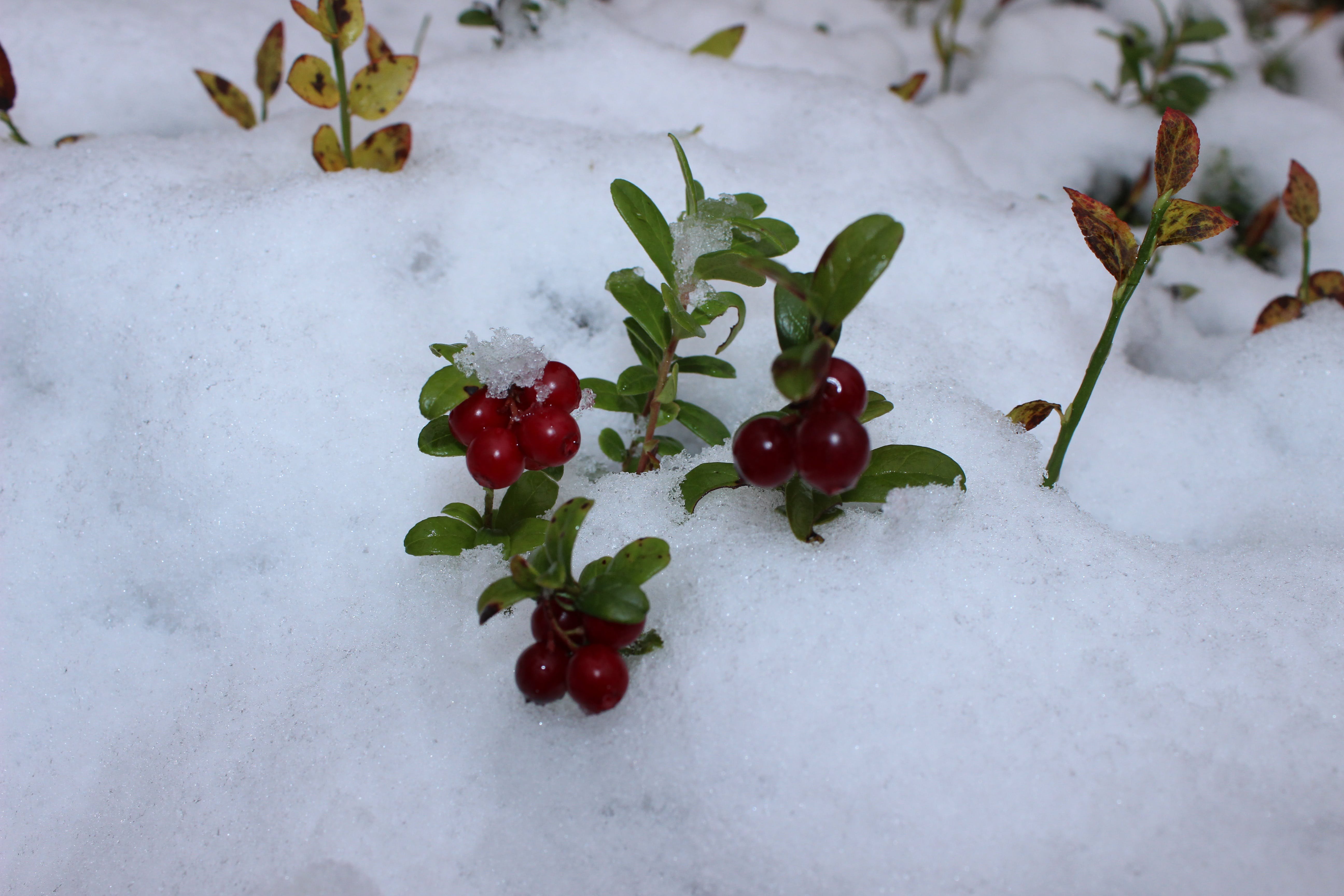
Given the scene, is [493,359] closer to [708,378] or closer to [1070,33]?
[708,378]

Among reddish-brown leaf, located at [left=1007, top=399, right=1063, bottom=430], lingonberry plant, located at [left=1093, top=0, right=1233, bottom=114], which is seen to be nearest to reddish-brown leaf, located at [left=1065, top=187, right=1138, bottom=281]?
reddish-brown leaf, located at [left=1007, top=399, right=1063, bottom=430]

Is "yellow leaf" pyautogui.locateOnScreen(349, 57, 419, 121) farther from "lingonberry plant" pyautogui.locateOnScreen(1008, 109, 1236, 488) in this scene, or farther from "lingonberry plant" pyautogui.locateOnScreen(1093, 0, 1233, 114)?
"lingonberry plant" pyautogui.locateOnScreen(1093, 0, 1233, 114)

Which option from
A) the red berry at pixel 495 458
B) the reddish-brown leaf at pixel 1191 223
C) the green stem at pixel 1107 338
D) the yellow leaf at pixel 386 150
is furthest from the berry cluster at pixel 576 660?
the yellow leaf at pixel 386 150

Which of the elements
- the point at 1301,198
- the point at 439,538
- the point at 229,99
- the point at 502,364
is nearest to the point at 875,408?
the point at 502,364

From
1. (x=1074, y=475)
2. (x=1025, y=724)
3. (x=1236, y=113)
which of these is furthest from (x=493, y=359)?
(x=1236, y=113)

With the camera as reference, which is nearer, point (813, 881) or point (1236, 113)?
point (813, 881)

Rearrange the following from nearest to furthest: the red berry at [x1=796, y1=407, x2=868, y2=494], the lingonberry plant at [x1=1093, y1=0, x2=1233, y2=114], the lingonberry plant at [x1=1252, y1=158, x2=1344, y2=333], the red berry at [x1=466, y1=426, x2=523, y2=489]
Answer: the red berry at [x1=796, y1=407, x2=868, y2=494] → the red berry at [x1=466, y1=426, x2=523, y2=489] → the lingonberry plant at [x1=1252, y1=158, x2=1344, y2=333] → the lingonberry plant at [x1=1093, y1=0, x2=1233, y2=114]
